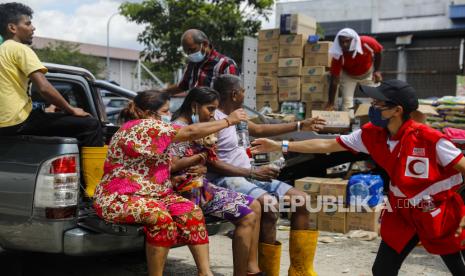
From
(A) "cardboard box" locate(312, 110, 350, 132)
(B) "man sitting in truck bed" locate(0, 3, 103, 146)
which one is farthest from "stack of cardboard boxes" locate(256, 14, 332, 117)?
(B) "man sitting in truck bed" locate(0, 3, 103, 146)

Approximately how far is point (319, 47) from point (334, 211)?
8.65 feet

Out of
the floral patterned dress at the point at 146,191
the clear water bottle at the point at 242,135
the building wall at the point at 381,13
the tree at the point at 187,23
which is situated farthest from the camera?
the building wall at the point at 381,13

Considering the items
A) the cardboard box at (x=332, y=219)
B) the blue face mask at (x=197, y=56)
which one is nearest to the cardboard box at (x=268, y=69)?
the cardboard box at (x=332, y=219)

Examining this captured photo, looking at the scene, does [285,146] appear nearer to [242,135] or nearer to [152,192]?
[242,135]

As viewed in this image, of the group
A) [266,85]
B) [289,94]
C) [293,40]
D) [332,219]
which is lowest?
[332,219]

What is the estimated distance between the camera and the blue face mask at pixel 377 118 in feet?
10.6

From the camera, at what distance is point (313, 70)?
7762mm

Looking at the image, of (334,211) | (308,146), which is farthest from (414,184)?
(334,211)

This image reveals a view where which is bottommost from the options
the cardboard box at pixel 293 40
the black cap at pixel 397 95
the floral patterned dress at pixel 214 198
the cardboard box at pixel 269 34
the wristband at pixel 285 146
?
the floral patterned dress at pixel 214 198

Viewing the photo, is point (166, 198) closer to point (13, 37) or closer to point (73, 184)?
point (73, 184)

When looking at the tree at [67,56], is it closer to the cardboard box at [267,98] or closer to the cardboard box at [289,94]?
the cardboard box at [267,98]

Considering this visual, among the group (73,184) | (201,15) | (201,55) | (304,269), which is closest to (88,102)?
(201,55)

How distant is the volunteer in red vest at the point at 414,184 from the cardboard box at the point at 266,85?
478 centimetres

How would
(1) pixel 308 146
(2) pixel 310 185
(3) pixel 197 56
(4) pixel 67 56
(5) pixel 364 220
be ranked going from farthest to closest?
(4) pixel 67 56 → (2) pixel 310 185 → (5) pixel 364 220 → (3) pixel 197 56 → (1) pixel 308 146
